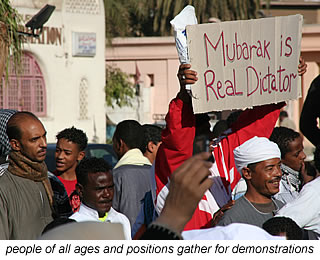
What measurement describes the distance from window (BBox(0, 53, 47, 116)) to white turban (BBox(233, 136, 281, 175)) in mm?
13706

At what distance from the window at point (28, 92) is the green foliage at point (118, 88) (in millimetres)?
3829

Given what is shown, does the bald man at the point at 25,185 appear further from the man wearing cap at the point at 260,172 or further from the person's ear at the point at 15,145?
the man wearing cap at the point at 260,172

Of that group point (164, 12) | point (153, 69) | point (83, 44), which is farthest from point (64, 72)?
point (164, 12)

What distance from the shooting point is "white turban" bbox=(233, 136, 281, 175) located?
4109mm

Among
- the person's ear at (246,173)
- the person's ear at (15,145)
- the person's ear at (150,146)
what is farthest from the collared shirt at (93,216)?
the person's ear at (150,146)

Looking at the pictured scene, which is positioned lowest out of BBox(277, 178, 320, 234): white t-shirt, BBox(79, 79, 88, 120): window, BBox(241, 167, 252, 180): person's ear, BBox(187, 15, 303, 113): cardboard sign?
BBox(79, 79, 88, 120): window

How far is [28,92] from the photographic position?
18.0m

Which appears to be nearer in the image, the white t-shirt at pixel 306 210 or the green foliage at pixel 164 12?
the white t-shirt at pixel 306 210

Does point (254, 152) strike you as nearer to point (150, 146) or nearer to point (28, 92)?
point (150, 146)

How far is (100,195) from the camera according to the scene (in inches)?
180

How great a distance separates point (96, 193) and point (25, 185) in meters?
0.46

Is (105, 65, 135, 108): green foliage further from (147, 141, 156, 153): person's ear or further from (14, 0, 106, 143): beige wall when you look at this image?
(147, 141, 156, 153): person's ear

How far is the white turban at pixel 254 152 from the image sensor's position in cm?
411

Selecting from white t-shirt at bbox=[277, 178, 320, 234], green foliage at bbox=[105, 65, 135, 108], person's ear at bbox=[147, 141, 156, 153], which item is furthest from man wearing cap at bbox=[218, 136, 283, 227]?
green foliage at bbox=[105, 65, 135, 108]
